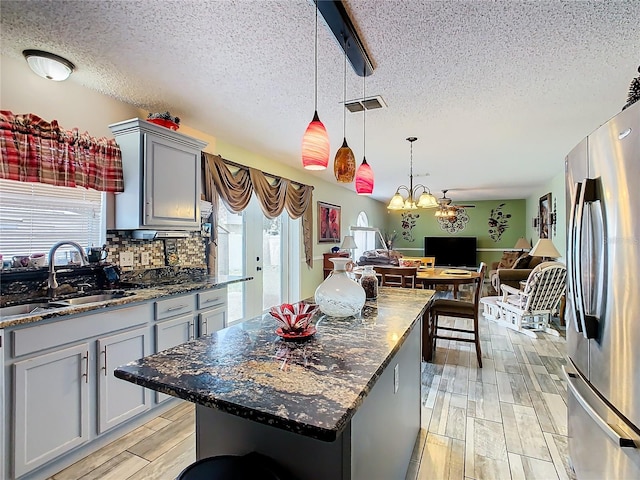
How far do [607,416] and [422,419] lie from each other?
4.10 feet

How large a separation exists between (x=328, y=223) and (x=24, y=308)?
491 centimetres

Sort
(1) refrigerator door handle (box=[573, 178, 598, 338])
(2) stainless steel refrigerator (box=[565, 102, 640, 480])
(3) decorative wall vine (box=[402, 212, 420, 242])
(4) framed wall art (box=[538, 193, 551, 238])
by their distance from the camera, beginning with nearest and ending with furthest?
(2) stainless steel refrigerator (box=[565, 102, 640, 480]), (1) refrigerator door handle (box=[573, 178, 598, 338]), (4) framed wall art (box=[538, 193, 551, 238]), (3) decorative wall vine (box=[402, 212, 420, 242])

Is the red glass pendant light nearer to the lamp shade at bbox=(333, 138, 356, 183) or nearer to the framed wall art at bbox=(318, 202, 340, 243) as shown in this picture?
the lamp shade at bbox=(333, 138, 356, 183)

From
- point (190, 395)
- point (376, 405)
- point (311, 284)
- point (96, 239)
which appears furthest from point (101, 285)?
point (311, 284)

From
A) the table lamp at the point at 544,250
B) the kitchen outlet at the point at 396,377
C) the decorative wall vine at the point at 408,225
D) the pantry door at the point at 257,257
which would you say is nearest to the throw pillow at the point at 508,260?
the table lamp at the point at 544,250

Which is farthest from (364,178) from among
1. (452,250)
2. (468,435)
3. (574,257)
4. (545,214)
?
(452,250)

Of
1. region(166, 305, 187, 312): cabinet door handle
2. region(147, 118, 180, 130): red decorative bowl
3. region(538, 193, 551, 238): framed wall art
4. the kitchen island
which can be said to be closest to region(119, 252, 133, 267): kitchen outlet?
region(166, 305, 187, 312): cabinet door handle

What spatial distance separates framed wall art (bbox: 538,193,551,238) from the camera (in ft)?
21.0

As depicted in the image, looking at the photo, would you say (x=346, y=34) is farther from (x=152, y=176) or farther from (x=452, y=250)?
(x=452, y=250)

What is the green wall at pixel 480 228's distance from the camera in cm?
980

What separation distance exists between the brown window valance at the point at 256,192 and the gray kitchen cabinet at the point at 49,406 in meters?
1.81

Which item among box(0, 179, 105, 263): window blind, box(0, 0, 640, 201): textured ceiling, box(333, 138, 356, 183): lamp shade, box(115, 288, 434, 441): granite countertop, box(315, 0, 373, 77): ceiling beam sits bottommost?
box(115, 288, 434, 441): granite countertop

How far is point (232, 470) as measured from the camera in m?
1.02

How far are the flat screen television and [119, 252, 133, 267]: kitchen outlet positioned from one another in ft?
29.8
